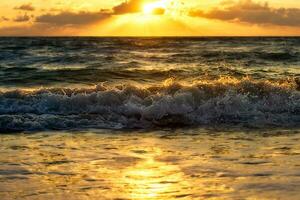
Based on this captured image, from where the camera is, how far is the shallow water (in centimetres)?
627

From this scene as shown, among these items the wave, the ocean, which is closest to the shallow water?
the ocean

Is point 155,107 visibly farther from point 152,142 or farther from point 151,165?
point 151,165

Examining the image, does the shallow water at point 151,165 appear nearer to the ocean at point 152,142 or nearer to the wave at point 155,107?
the ocean at point 152,142

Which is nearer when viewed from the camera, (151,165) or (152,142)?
(151,165)

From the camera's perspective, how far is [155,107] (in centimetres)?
1334

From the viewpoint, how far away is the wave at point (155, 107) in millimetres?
12133

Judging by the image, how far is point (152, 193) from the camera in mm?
6176

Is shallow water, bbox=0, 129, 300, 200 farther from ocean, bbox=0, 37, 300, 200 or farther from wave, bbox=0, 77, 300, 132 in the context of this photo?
wave, bbox=0, 77, 300, 132

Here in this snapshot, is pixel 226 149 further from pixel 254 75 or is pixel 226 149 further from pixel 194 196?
pixel 254 75

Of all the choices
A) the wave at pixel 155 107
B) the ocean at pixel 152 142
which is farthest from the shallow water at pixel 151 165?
the wave at pixel 155 107

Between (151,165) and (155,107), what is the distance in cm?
572

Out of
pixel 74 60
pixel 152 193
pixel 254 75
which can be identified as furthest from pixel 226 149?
pixel 74 60

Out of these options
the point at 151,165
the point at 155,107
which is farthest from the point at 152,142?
the point at 155,107

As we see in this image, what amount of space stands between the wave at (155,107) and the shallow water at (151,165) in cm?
139
